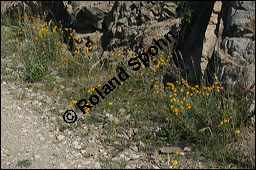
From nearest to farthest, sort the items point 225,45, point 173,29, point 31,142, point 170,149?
Result: point 170,149
point 31,142
point 225,45
point 173,29

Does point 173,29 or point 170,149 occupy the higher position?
point 173,29

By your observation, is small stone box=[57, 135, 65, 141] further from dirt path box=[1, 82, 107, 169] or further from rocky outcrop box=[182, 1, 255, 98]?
rocky outcrop box=[182, 1, 255, 98]

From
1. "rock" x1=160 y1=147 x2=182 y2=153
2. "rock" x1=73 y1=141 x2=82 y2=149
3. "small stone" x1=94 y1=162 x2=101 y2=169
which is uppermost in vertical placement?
"rock" x1=160 y1=147 x2=182 y2=153

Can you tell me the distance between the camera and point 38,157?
4598 millimetres

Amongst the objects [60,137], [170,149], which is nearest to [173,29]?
[170,149]

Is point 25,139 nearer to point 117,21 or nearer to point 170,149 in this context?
point 170,149

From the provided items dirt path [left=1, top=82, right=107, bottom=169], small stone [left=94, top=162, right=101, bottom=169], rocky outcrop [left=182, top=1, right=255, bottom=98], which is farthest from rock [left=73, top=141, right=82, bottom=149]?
rocky outcrop [left=182, top=1, right=255, bottom=98]

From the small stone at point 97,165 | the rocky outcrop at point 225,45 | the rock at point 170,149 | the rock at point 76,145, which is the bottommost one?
the small stone at point 97,165

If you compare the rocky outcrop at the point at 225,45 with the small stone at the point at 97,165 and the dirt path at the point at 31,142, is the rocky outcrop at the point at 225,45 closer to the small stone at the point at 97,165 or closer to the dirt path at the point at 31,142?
the small stone at the point at 97,165

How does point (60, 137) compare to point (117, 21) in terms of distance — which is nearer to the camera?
point (60, 137)

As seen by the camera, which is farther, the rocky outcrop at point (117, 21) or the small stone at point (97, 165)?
the rocky outcrop at point (117, 21)

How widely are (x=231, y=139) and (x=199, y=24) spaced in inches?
107

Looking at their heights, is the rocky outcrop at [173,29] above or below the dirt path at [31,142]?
above

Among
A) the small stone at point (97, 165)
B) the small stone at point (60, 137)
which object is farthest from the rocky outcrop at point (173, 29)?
the small stone at point (60, 137)
